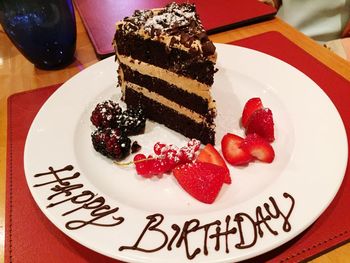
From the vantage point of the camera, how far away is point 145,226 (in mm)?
939

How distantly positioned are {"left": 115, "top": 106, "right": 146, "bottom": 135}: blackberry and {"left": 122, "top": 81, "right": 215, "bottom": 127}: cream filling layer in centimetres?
12

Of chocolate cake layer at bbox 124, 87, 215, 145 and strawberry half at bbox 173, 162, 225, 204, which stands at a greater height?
strawberry half at bbox 173, 162, 225, 204

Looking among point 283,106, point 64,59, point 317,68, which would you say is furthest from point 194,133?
point 64,59

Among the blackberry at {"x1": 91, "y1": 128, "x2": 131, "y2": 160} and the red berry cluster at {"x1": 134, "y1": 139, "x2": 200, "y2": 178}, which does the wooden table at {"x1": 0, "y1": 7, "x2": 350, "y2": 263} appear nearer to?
the blackberry at {"x1": 91, "y1": 128, "x2": 131, "y2": 160}

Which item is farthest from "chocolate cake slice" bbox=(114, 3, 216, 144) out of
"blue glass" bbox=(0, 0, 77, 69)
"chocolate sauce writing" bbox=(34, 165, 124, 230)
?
"chocolate sauce writing" bbox=(34, 165, 124, 230)

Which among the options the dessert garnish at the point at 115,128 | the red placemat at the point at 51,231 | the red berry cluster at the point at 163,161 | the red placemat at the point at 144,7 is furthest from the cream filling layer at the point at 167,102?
the red placemat at the point at 51,231

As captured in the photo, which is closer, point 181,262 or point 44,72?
point 181,262

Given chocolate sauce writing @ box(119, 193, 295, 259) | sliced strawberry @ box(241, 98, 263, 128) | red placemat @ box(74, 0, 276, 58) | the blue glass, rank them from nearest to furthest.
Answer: chocolate sauce writing @ box(119, 193, 295, 259) < sliced strawberry @ box(241, 98, 263, 128) < the blue glass < red placemat @ box(74, 0, 276, 58)

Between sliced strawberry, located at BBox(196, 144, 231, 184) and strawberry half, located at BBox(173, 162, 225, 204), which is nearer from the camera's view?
strawberry half, located at BBox(173, 162, 225, 204)

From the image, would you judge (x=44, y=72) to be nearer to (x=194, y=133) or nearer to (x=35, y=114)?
(x=35, y=114)

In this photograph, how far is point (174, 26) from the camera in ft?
4.14

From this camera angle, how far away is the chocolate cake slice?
123cm

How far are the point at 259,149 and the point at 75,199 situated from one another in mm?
572

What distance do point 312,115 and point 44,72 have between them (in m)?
1.20
